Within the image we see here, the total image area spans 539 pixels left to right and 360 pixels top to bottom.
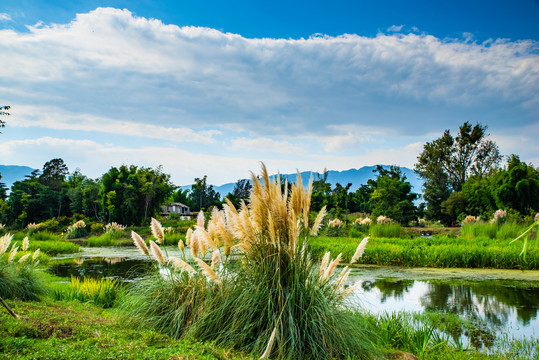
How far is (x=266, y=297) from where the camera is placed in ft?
12.1

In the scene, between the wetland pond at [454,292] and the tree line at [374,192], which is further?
the tree line at [374,192]

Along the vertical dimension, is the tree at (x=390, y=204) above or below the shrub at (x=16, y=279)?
above

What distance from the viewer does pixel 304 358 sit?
3439 mm

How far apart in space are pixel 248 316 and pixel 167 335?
0.83 m

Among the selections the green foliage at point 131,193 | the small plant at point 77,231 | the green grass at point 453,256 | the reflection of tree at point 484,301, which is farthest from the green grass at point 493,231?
the green foliage at point 131,193

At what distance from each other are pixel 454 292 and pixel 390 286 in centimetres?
133

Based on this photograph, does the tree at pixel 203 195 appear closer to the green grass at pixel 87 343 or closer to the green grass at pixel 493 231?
the green grass at pixel 493 231

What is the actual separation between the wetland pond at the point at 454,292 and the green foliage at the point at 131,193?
17.5 meters

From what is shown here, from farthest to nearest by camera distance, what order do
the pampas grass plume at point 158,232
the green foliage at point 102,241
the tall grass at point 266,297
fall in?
the green foliage at point 102,241 → the pampas grass plume at point 158,232 → the tall grass at point 266,297

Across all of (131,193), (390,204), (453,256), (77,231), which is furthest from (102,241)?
(390,204)

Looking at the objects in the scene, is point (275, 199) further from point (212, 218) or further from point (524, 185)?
point (524, 185)

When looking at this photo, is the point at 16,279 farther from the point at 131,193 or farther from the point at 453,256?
the point at 131,193

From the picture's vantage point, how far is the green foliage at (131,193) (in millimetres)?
29469

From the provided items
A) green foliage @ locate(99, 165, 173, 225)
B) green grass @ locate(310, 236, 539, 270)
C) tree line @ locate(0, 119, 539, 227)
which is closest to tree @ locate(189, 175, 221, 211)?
tree line @ locate(0, 119, 539, 227)
